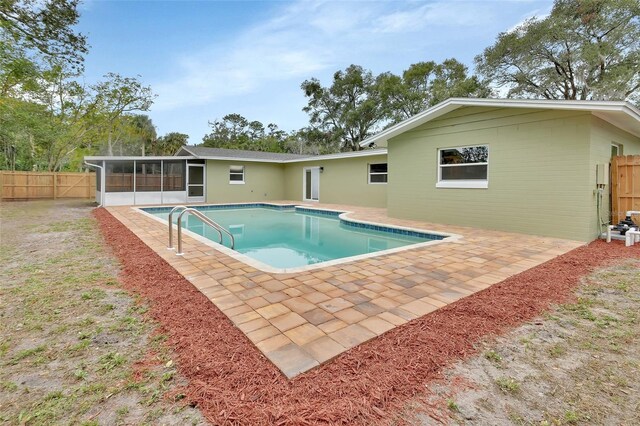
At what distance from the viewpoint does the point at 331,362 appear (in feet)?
6.98

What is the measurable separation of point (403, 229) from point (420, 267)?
3522 millimetres

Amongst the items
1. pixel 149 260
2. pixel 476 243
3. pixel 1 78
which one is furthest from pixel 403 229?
pixel 1 78

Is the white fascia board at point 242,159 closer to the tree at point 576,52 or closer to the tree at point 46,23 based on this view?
the tree at point 46,23

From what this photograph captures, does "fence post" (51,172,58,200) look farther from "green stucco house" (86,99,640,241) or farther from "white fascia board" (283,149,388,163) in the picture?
"green stucco house" (86,99,640,241)

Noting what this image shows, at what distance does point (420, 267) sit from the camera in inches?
173

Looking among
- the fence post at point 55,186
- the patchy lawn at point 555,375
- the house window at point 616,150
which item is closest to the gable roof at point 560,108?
the house window at point 616,150

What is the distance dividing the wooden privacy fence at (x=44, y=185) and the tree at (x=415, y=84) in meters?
21.9

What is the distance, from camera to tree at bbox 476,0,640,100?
14.8m

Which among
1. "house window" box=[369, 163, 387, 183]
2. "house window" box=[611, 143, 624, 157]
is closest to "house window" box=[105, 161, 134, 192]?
"house window" box=[369, 163, 387, 183]

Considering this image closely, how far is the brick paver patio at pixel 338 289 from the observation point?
2.43 metres

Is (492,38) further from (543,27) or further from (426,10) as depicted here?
(426,10)

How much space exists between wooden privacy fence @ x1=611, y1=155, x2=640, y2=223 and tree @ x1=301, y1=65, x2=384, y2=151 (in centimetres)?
2015

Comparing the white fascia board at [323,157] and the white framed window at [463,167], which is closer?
the white framed window at [463,167]

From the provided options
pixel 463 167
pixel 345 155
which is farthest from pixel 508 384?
pixel 345 155
